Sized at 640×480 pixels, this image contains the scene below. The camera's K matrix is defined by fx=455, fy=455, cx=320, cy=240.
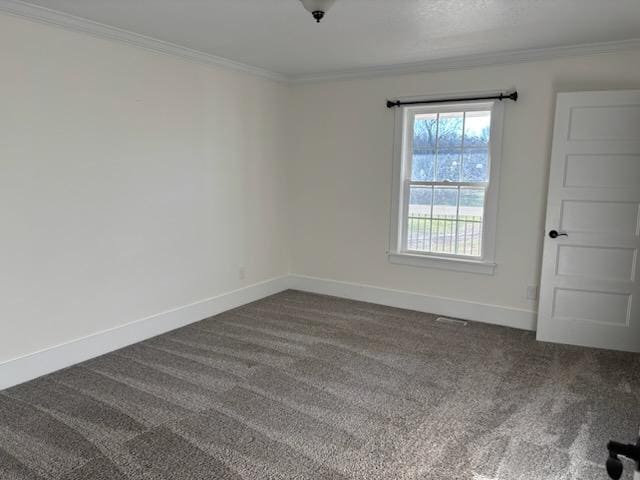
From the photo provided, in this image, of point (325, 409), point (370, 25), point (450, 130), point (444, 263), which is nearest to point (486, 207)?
point (444, 263)

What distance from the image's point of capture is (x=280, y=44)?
3764mm

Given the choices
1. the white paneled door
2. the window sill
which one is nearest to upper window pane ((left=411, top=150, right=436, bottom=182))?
the window sill

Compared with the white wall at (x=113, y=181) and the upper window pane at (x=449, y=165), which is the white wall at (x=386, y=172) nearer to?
the upper window pane at (x=449, y=165)

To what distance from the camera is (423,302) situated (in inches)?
186

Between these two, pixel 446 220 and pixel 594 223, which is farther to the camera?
pixel 446 220

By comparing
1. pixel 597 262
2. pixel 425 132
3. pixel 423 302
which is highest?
pixel 425 132

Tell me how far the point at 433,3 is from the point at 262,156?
263 centimetres

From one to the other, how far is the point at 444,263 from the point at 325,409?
7.61 ft

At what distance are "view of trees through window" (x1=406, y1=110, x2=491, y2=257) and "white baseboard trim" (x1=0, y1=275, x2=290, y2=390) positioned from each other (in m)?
1.94

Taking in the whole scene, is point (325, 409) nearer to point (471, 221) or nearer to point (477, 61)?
point (471, 221)

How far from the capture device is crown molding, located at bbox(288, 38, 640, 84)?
362 centimetres

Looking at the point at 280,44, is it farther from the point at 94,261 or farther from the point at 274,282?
the point at 274,282

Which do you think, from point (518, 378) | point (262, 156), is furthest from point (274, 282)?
point (518, 378)

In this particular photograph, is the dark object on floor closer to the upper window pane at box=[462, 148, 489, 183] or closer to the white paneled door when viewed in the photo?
the white paneled door
